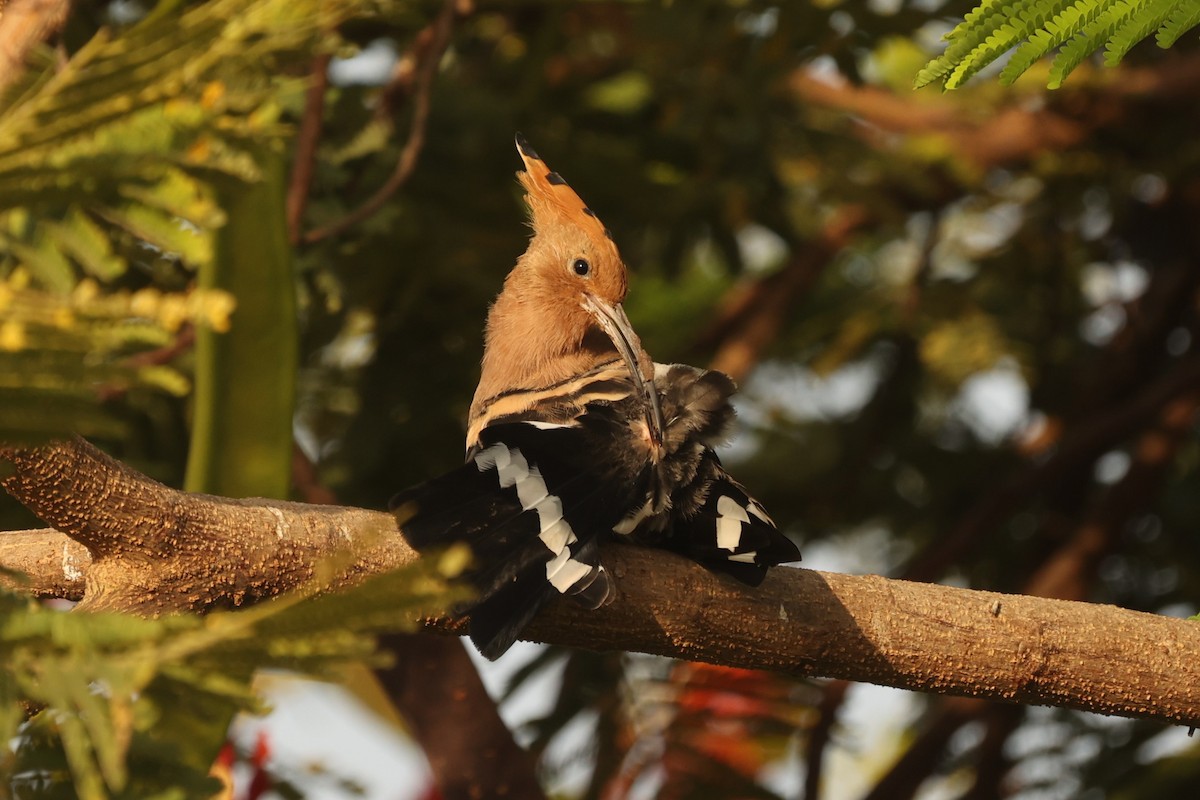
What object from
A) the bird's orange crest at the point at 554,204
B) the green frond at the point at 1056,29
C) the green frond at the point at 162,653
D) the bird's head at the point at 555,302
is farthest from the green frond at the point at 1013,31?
the bird's orange crest at the point at 554,204

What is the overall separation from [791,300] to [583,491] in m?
2.70

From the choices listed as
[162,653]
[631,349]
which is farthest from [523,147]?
[162,653]

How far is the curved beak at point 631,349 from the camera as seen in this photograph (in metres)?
2.51

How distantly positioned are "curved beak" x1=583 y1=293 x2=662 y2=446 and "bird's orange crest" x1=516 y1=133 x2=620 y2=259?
15 centimetres

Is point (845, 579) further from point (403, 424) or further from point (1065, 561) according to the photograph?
point (1065, 561)

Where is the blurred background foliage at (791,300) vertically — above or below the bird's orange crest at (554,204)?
below

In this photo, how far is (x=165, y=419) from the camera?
3783mm

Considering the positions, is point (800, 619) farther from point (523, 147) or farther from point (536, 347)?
point (523, 147)

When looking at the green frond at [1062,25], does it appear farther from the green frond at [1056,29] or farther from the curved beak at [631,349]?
the curved beak at [631,349]

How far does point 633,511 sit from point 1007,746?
2.58 meters

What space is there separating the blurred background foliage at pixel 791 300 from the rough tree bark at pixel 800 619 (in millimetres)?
624

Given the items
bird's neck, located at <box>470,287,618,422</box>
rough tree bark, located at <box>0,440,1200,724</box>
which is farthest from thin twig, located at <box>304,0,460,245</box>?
rough tree bark, located at <box>0,440,1200,724</box>

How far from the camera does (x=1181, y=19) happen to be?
179 centimetres

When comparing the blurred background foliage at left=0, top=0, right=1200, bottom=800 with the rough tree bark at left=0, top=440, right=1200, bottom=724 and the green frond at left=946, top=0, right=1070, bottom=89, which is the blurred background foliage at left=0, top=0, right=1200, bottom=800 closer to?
the rough tree bark at left=0, top=440, right=1200, bottom=724
